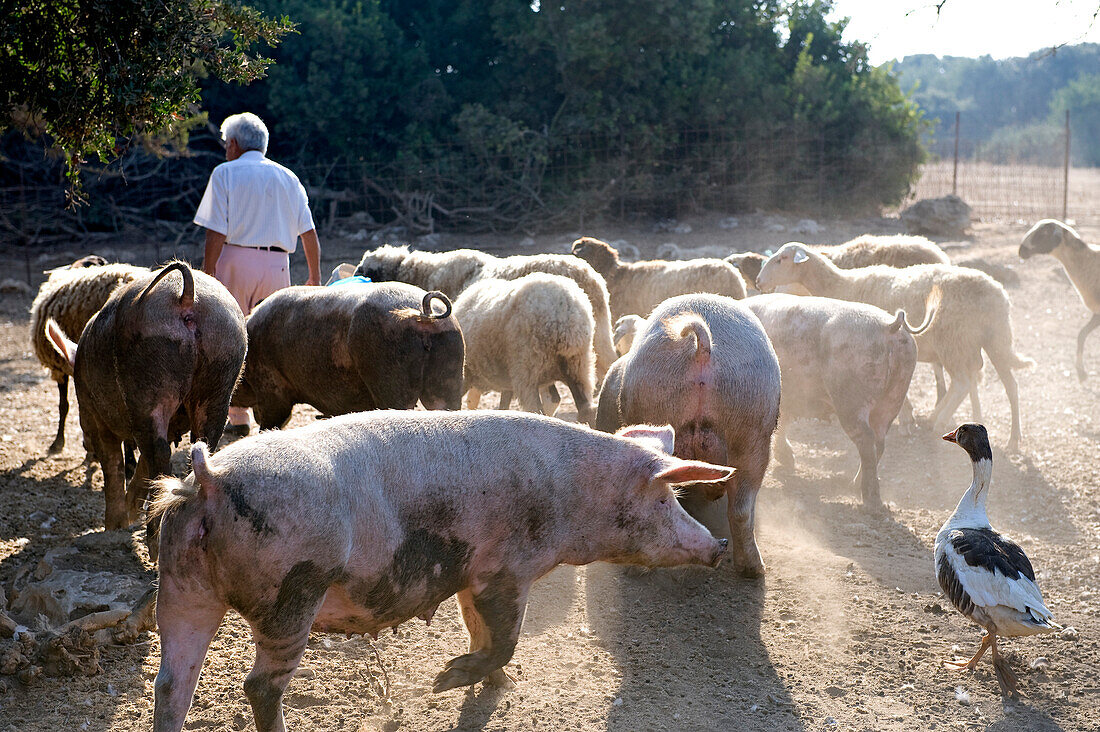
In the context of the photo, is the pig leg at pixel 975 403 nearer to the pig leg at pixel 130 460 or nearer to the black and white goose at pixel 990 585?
the black and white goose at pixel 990 585

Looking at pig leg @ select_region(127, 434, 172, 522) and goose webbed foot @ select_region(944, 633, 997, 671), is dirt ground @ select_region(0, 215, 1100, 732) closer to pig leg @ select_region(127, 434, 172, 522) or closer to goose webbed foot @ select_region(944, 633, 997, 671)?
goose webbed foot @ select_region(944, 633, 997, 671)

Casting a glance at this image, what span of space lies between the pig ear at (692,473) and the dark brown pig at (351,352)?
1.63 m

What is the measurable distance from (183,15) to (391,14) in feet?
53.3

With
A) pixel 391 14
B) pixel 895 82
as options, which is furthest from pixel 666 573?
pixel 895 82

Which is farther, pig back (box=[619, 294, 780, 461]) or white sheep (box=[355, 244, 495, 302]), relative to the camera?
white sheep (box=[355, 244, 495, 302])

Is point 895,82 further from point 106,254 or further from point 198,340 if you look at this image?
point 198,340

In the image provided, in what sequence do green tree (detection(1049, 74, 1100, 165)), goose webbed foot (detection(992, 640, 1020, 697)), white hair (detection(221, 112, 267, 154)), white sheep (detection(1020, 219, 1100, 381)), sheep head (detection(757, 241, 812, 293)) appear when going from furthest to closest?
green tree (detection(1049, 74, 1100, 165)) → white sheep (detection(1020, 219, 1100, 381)) → sheep head (detection(757, 241, 812, 293)) → white hair (detection(221, 112, 267, 154)) → goose webbed foot (detection(992, 640, 1020, 697))

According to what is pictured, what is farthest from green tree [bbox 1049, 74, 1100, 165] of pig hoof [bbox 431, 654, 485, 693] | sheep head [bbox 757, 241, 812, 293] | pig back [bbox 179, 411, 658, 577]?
pig hoof [bbox 431, 654, 485, 693]

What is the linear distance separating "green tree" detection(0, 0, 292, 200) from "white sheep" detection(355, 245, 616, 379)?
11.0 feet

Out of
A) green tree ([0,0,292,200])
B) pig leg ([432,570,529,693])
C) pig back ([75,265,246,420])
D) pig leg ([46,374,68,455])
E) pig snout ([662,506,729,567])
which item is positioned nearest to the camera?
pig leg ([432,570,529,693])

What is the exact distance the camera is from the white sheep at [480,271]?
295 inches

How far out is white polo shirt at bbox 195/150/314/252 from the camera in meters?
6.18

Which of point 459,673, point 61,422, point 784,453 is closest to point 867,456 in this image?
point 784,453

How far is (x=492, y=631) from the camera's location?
135 inches
